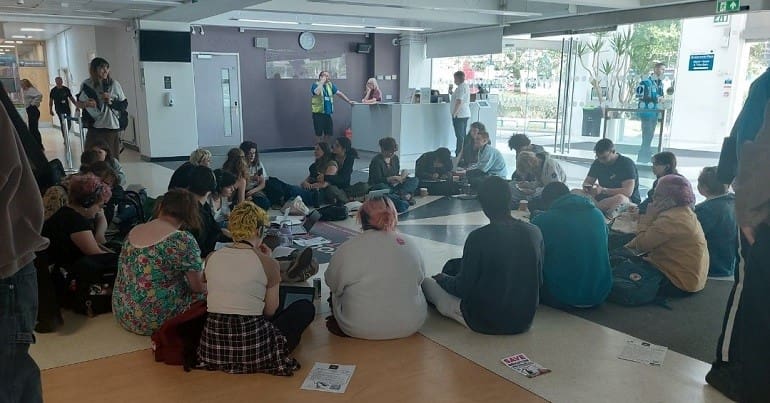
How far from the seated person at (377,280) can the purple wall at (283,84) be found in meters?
10.5

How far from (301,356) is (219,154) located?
33.4 ft

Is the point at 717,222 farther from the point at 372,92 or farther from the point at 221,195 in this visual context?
the point at 372,92

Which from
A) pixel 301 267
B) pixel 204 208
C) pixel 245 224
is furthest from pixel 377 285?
pixel 204 208

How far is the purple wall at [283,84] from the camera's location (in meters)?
13.0

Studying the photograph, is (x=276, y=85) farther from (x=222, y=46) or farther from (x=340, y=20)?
(x=340, y=20)

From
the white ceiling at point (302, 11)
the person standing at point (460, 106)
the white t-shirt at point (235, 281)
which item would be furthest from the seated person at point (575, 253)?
the person standing at point (460, 106)

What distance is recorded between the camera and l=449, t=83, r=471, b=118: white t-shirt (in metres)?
11.3

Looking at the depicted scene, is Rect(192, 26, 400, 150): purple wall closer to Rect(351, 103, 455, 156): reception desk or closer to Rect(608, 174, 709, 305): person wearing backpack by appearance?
Rect(351, 103, 455, 156): reception desk

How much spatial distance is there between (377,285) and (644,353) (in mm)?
1539

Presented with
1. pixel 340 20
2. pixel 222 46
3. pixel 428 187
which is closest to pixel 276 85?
pixel 222 46

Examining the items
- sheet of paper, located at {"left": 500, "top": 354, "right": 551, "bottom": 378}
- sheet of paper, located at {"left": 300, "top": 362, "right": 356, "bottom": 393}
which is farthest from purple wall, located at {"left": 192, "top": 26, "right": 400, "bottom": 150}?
sheet of paper, located at {"left": 500, "top": 354, "right": 551, "bottom": 378}

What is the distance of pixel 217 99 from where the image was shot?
1308 cm

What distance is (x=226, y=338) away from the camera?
2.96 metres

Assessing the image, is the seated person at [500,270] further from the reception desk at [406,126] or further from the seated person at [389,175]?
the reception desk at [406,126]
